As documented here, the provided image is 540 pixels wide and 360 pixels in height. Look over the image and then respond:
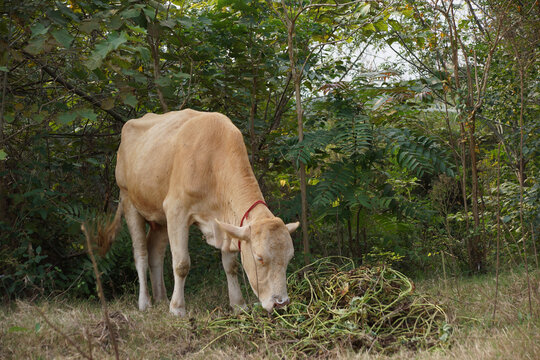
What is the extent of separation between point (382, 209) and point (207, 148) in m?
3.08

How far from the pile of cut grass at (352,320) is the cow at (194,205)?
0.88 ft

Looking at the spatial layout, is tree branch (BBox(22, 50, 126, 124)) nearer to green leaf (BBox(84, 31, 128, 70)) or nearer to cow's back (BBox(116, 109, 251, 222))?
cow's back (BBox(116, 109, 251, 222))

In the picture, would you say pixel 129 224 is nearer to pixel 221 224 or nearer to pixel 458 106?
pixel 221 224

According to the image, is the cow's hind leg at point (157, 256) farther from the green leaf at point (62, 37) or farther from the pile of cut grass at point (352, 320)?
the green leaf at point (62, 37)

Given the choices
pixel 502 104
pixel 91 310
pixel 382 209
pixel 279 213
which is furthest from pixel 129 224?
pixel 502 104

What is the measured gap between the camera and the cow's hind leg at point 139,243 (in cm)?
677

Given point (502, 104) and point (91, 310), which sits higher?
point (502, 104)

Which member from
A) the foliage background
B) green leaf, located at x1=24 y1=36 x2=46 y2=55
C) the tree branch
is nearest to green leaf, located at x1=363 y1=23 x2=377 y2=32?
the foliage background

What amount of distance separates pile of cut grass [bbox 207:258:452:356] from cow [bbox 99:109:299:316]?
0.27m

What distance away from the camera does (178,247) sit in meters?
6.19

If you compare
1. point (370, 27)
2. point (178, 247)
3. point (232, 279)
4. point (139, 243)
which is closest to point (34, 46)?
point (178, 247)

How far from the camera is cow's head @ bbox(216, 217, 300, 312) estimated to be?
201 inches

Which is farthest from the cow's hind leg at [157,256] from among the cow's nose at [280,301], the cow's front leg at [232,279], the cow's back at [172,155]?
the cow's nose at [280,301]

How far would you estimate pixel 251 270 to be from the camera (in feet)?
17.6
